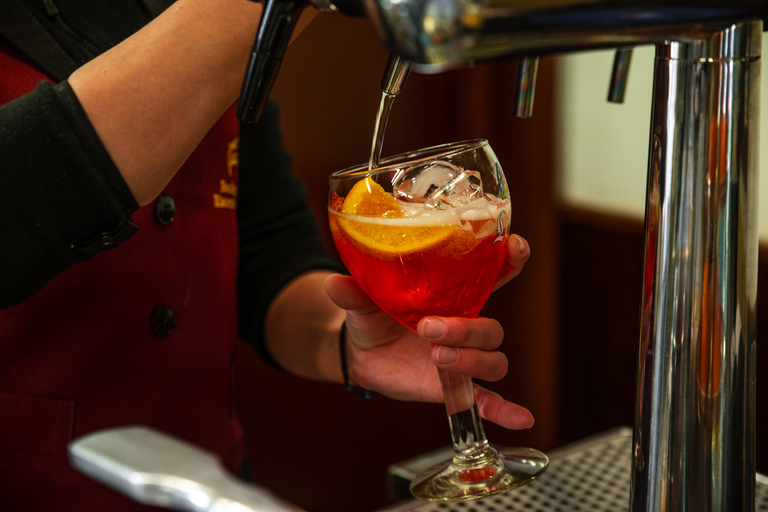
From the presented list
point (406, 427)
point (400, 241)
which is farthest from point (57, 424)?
point (406, 427)

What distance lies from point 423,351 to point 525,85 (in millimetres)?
306

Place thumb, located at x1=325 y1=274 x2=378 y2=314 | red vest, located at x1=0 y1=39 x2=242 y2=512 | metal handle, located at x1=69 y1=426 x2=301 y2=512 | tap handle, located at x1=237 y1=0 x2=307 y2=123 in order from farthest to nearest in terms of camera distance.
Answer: red vest, located at x1=0 y1=39 x2=242 y2=512
thumb, located at x1=325 y1=274 x2=378 y2=314
tap handle, located at x1=237 y1=0 x2=307 y2=123
metal handle, located at x1=69 y1=426 x2=301 y2=512

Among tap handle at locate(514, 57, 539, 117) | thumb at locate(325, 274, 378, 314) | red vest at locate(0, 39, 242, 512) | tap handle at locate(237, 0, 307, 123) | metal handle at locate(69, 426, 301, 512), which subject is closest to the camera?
metal handle at locate(69, 426, 301, 512)

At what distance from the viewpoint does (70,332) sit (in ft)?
2.48

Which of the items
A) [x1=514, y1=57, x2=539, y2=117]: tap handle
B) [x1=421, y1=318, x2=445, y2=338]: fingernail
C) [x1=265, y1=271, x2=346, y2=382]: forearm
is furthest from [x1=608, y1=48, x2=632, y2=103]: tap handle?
[x1=265, y1=271, x2=346, y2=382]: forearm

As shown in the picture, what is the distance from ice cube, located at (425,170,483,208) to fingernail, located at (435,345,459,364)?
0.10 metres

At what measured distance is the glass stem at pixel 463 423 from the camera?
57 cm

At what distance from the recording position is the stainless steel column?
407 mm

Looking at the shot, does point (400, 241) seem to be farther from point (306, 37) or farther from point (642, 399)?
point (306, 37)

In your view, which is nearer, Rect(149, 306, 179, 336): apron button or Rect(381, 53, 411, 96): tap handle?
Rect(381, 53, 411, 96): tap handle

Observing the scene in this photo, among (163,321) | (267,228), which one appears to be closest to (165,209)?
(163,321)

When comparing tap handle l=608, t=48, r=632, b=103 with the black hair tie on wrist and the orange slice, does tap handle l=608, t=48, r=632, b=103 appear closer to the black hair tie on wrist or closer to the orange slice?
the orange slice

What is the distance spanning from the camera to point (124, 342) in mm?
797

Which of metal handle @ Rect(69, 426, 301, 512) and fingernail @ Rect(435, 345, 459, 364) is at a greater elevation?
metal handle @ Rect(69, 426, 301, 512)
